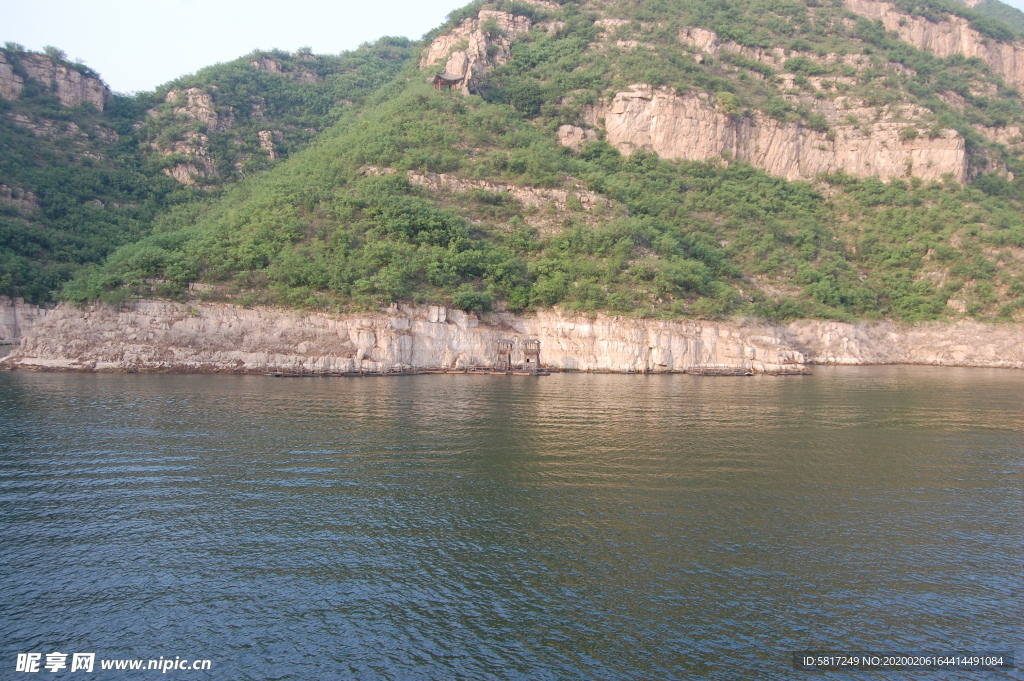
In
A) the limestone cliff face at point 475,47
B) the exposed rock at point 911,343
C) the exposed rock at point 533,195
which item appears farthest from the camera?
the limestone cliff face at point 475,47

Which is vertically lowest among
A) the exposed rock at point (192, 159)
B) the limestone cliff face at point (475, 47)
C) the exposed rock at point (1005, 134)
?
the exposed rock at point (192, 159)

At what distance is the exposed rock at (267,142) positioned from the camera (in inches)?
3521

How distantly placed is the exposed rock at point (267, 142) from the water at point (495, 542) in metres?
68.0

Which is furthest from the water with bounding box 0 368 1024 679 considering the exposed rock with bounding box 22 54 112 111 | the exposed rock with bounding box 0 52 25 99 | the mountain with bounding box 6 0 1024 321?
the exposed rock with bounding box 22 54 112 111

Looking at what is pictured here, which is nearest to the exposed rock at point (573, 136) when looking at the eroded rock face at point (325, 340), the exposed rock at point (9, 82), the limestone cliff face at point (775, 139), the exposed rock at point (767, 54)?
the limestone cliff face at point (775, 139)

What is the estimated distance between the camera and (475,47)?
3556 inches

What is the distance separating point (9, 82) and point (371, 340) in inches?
2871

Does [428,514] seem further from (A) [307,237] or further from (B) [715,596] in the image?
(A) [307,237]

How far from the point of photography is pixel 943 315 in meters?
65.5

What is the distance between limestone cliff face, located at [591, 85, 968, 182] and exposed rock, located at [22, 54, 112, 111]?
74.0 metres

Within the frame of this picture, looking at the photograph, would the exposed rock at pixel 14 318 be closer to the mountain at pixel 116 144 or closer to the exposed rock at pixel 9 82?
the mountain at pixel 116 144

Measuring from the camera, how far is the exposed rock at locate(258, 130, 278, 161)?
3521 inches

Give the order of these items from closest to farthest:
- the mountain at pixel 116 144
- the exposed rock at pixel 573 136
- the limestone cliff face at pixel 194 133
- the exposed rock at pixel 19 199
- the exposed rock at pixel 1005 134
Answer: the mountain at pixel 116 144, the exposed rock at pixel 19 199, the limestone cliff face at pixel 194 133, the exposed rock at pixel 573 136, the exposed rock at pixel 1005 134

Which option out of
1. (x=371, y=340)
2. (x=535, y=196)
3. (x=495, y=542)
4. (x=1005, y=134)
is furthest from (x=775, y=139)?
(x=495, y=542)
